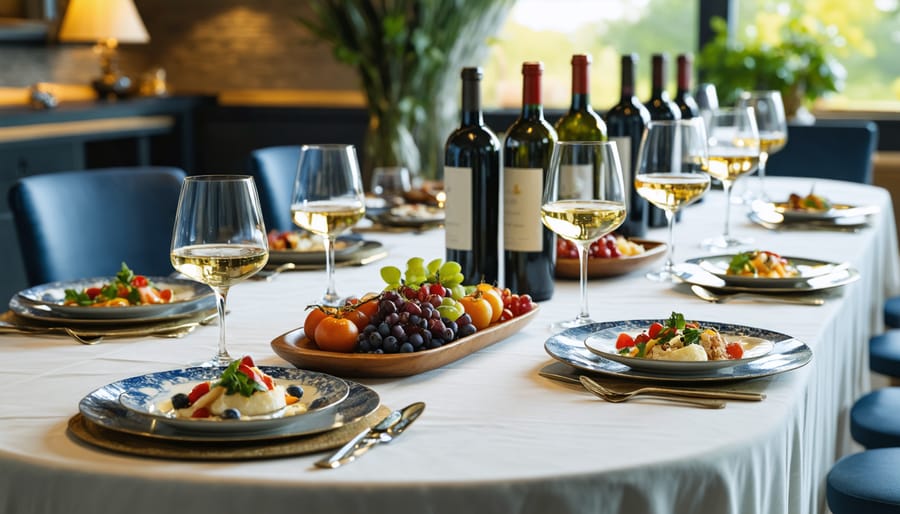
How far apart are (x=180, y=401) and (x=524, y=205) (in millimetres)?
709

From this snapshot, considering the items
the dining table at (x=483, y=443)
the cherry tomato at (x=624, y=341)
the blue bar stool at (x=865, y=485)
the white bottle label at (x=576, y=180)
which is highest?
the white bottle label at (x=576, y=180)

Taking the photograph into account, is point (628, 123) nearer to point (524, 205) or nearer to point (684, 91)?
point (684, 91)

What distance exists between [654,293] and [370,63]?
11.6 feet

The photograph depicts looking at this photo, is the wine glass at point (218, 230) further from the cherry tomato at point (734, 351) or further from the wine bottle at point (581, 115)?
the wine bottle at point (581, 115)

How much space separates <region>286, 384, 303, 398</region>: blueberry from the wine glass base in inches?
52.2

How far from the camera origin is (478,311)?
143 centimetres

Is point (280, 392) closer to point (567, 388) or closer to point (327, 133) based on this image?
point (567, 388)

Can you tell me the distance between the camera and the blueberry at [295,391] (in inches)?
44.6

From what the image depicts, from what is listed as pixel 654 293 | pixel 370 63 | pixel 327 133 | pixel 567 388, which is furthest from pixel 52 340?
pixel 327 133

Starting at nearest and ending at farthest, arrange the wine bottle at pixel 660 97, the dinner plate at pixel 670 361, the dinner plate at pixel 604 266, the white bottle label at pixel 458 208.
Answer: the dinner plate at pixel 670 361
the white bottle label at pixel 458 208
the dinner plate at pixel 604 266
the wine bottle at pixel 660 97

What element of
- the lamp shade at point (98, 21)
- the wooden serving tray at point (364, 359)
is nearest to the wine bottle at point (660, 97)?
the wooden serving tray at point (364, 359)

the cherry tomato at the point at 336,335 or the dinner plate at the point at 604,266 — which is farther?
the dinner plate at the point at 604,266

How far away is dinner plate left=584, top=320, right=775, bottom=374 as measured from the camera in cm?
124

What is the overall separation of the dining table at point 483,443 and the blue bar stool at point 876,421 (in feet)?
0.89
